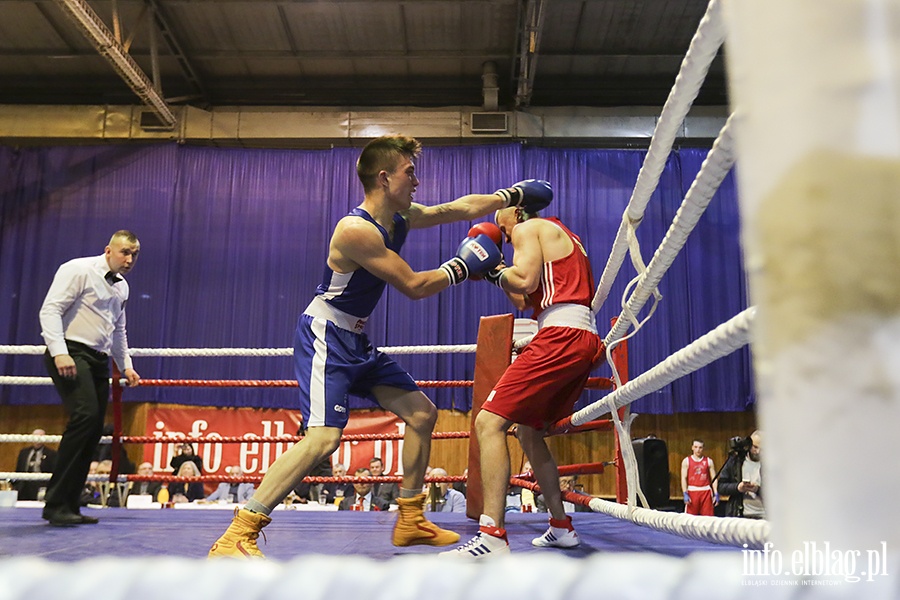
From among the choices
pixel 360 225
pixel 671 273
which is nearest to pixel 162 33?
pixel 671 273

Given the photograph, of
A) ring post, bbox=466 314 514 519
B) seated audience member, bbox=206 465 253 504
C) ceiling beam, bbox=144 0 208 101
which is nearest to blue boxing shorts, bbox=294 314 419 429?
ring post, bbox=466 314 514 519

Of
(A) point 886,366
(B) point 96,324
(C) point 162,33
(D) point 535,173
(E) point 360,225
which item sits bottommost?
(A) point 886,366

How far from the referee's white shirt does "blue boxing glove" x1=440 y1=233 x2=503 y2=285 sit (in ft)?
5.69

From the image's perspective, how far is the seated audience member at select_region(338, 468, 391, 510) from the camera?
566cm

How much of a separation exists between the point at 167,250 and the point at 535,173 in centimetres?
425

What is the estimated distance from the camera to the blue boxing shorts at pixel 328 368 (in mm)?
2035

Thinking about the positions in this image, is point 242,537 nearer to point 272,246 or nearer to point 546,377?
point 546,377

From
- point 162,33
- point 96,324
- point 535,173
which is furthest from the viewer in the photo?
point 535,173

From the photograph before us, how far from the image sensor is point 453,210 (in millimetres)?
2709

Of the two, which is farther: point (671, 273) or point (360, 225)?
point (671, 273)

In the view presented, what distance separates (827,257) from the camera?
252 mm

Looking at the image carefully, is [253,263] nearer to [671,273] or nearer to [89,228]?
[89,228]

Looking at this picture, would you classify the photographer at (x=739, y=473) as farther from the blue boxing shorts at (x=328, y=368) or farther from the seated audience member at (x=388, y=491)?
the blue boxing shorts at (x=328, y=368)

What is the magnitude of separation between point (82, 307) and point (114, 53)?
4.45 metres
